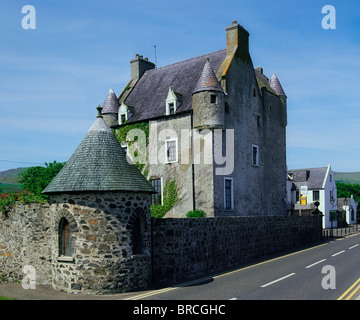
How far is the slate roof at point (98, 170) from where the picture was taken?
14562 millimetres

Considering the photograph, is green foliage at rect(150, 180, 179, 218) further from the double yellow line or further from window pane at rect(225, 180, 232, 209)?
the double yellow line

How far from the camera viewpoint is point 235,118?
1158 inches

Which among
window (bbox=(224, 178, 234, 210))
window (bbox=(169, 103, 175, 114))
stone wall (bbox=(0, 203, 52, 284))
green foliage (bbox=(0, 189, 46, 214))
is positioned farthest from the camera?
window (bbox=(169, 103, 175, 114))

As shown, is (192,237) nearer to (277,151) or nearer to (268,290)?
(268,290)

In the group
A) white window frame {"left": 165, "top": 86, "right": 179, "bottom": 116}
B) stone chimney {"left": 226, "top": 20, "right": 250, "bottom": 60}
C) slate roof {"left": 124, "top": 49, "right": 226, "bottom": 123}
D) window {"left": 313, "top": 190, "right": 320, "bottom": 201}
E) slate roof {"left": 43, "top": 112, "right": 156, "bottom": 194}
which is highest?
stone chimney {"left": 226, "top": 20, "right": 250, "bottom": 60}

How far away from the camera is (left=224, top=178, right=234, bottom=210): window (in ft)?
91.4

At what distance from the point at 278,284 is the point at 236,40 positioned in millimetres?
21215

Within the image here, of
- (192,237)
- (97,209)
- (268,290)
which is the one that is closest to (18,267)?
(97,209)

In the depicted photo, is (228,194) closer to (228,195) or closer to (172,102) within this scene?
(228,195)

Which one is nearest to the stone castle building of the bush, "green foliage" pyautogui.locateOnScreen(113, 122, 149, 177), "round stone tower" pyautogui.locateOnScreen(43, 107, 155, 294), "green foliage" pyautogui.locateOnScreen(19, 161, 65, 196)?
"green foliage" pyautogui.locateOnScreen(113, 122, 149, 177)

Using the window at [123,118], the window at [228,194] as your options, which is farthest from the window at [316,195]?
the window at [123,118]

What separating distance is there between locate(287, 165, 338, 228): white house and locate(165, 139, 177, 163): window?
34.1 meters
